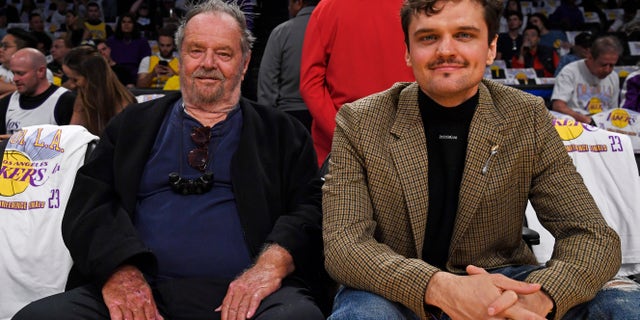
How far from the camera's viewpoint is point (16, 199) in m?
2.75

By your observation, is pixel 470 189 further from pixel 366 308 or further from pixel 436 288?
pixel 366 308

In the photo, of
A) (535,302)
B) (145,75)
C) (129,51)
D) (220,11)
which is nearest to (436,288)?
(535,302)

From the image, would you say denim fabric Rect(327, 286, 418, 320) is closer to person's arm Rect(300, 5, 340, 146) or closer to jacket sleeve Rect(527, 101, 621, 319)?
jacket sleeve Rect(527, 101, 621, 319)

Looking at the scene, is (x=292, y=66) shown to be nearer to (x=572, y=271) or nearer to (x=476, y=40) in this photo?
(x=476, y=40)

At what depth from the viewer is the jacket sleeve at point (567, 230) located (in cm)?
183

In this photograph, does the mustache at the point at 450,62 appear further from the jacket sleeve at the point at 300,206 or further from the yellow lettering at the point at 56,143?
the yellow lettering at the point at 56,143

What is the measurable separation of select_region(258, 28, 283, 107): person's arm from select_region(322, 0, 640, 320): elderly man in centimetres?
220

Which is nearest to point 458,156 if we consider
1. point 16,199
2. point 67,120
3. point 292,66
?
point 16,199

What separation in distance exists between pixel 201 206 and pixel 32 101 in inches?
155

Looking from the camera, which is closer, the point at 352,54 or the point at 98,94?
the point at 352,54

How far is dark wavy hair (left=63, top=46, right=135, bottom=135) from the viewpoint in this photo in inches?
185

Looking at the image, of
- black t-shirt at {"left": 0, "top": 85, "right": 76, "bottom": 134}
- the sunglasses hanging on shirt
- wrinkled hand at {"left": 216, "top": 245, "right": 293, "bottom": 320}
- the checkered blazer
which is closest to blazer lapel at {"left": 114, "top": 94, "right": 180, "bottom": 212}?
the sunglasses hanging on shirt

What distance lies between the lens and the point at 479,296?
171 centimetres

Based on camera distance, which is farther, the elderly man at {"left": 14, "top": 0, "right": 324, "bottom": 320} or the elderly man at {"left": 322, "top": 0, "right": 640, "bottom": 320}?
the elderly man at {"left": 14, "top": 0, "right": 324, "bottom": 320}
